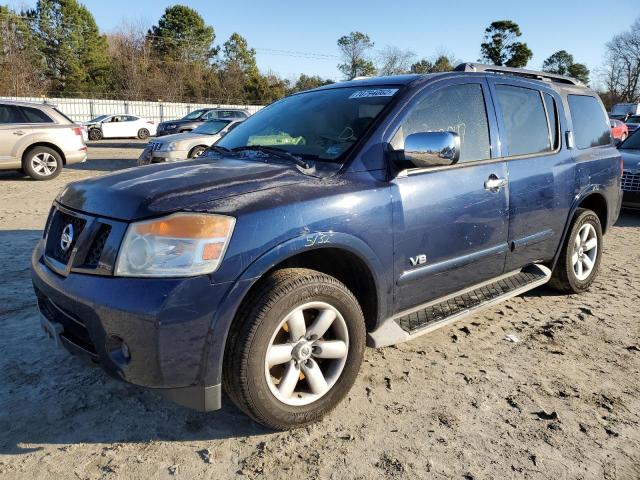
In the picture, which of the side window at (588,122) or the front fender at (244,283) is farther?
the side window at (588,122)

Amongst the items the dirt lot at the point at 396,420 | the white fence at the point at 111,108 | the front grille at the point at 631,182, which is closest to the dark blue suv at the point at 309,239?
the dirt lot at the point at 396,420

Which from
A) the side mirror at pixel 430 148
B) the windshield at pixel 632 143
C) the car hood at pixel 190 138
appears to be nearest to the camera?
the side mirror at pixel 430 148

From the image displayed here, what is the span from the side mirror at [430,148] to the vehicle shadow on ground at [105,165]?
40.8 ft

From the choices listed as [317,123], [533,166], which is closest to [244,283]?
[317,123]

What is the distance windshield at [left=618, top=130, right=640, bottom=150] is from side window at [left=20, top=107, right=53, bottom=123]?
11.2 meters

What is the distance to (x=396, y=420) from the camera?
8.59 ft

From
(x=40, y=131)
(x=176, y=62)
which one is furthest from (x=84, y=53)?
(x=40, y=131)

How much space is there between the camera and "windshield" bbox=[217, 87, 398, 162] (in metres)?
2.98

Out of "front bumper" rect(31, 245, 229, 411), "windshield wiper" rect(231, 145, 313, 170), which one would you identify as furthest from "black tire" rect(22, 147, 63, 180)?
"front bumper" rect(31, 245, 229, 411)

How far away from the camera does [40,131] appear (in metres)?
10.6

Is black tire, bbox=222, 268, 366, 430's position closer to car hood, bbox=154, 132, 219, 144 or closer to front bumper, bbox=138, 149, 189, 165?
front bumper, bbox=138, 149, 189, 165

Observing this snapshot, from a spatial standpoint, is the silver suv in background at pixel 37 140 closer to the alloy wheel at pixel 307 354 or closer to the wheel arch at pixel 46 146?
the wheel arch at pixel 46 146

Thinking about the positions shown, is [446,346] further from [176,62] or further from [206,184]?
[176,62]

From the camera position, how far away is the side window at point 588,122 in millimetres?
4336
